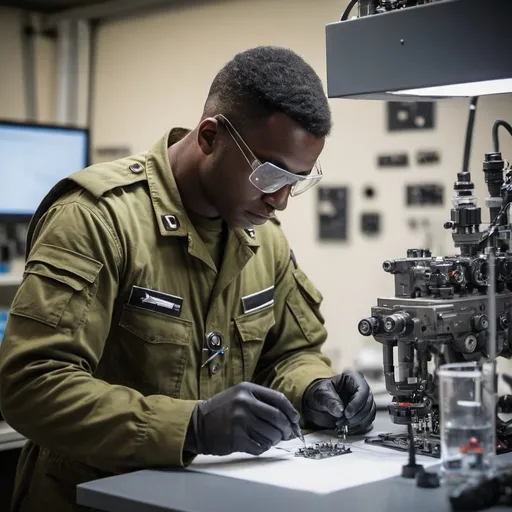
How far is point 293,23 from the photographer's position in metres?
4.69

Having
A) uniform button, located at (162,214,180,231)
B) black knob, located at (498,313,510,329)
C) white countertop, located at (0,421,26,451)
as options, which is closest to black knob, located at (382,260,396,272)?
black knob, located at (498,313,510,329)

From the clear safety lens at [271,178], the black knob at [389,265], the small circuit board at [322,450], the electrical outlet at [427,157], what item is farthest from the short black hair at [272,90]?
the electrical outlet at [427,157]

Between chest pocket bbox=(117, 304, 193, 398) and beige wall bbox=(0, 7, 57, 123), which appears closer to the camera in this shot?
chest pocket bbox=(117, 304, 193, 398)

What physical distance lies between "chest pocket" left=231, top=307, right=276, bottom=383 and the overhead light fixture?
0.63 metres

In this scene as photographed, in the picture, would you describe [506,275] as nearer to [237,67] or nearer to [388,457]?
[388,457]

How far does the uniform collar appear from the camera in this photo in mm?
2035

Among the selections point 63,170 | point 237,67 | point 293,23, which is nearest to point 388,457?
point 237,67

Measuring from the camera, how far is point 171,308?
6.59 feet

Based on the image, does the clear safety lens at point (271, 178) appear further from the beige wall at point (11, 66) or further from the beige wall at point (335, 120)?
the beige wall at point (11, 66)

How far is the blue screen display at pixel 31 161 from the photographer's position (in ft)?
13.8

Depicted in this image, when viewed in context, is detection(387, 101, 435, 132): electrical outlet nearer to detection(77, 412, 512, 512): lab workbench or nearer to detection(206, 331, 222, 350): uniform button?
detection(206, 331, 222, 350): uniform button

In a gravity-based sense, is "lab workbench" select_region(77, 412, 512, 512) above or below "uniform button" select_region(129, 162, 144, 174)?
below

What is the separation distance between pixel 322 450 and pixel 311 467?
0.45 feet

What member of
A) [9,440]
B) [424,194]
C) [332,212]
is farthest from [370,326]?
[332,212]
